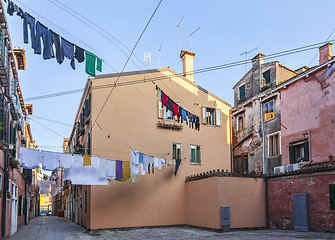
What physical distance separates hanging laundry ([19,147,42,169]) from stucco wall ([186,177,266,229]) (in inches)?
332

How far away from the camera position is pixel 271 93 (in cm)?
2272

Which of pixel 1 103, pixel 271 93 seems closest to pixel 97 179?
pixel 1 103

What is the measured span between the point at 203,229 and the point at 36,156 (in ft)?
30.2

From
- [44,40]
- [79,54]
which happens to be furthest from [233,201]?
[44,40]

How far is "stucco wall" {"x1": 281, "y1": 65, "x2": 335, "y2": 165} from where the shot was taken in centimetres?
1802

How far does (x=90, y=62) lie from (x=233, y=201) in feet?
33.8

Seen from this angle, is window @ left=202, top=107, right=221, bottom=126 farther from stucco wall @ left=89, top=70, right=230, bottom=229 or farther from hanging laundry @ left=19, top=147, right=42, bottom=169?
hanging laundry @ left=19, top=147, right=42, bottom=169

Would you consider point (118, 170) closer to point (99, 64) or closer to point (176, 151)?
point (176, 151)

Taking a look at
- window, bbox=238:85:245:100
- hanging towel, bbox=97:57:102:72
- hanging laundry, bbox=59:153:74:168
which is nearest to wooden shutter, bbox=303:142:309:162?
window, bbox=238:85:245:100

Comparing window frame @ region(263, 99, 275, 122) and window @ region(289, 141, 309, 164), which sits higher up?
window frame @ region(263, 99, 275, 122)

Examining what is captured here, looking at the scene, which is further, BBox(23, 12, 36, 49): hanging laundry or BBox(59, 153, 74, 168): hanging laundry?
BBox(59, 153, 74, 168): hanging laundry

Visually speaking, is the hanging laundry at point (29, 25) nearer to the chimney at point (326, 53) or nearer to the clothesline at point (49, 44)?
the clothesline at point (49, 44)

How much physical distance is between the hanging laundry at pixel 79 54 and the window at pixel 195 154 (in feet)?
39.8

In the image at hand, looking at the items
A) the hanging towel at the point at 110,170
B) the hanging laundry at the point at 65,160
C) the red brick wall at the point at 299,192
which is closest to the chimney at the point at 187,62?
the red brick wall at the point at 299,192
